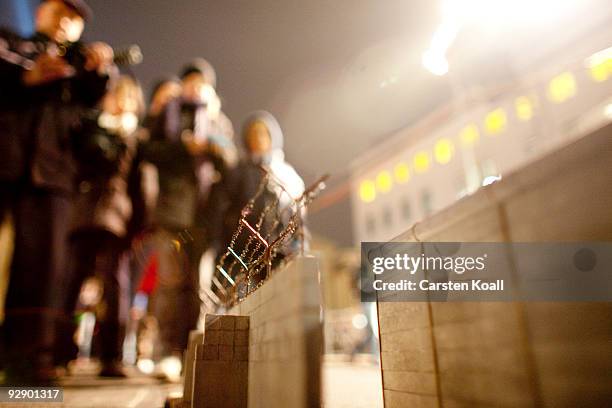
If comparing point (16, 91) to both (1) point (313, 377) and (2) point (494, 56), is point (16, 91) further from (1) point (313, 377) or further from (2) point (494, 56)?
(2) point (494, 56)

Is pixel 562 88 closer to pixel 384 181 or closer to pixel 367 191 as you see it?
pixel 384 181

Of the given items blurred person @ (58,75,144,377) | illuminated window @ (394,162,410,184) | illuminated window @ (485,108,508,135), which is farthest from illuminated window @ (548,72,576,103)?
blurred person @ (58,75,144,377)

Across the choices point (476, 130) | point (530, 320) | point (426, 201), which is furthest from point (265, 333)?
point (426, 201)

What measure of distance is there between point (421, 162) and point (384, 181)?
3.57m

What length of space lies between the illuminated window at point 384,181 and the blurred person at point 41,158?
25203mm

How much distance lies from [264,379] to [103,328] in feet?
9.26

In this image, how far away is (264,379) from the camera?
1.28 meters

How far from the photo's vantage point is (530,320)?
989 mm

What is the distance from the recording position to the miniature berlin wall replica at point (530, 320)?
35.2 inches

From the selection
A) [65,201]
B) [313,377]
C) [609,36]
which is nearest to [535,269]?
[313,377]

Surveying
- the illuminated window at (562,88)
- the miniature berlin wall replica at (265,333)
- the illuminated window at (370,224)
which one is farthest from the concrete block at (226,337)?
the illuminated window at (370,224)

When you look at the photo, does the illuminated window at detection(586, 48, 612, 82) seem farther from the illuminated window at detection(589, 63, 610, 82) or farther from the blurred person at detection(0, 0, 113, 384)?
the blurred person at detection(0, 0, 113, 384)

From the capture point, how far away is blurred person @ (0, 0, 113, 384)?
8.82ft

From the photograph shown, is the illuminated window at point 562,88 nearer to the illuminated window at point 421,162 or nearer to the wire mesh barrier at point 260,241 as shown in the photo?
the illuminated window at point 421,162
